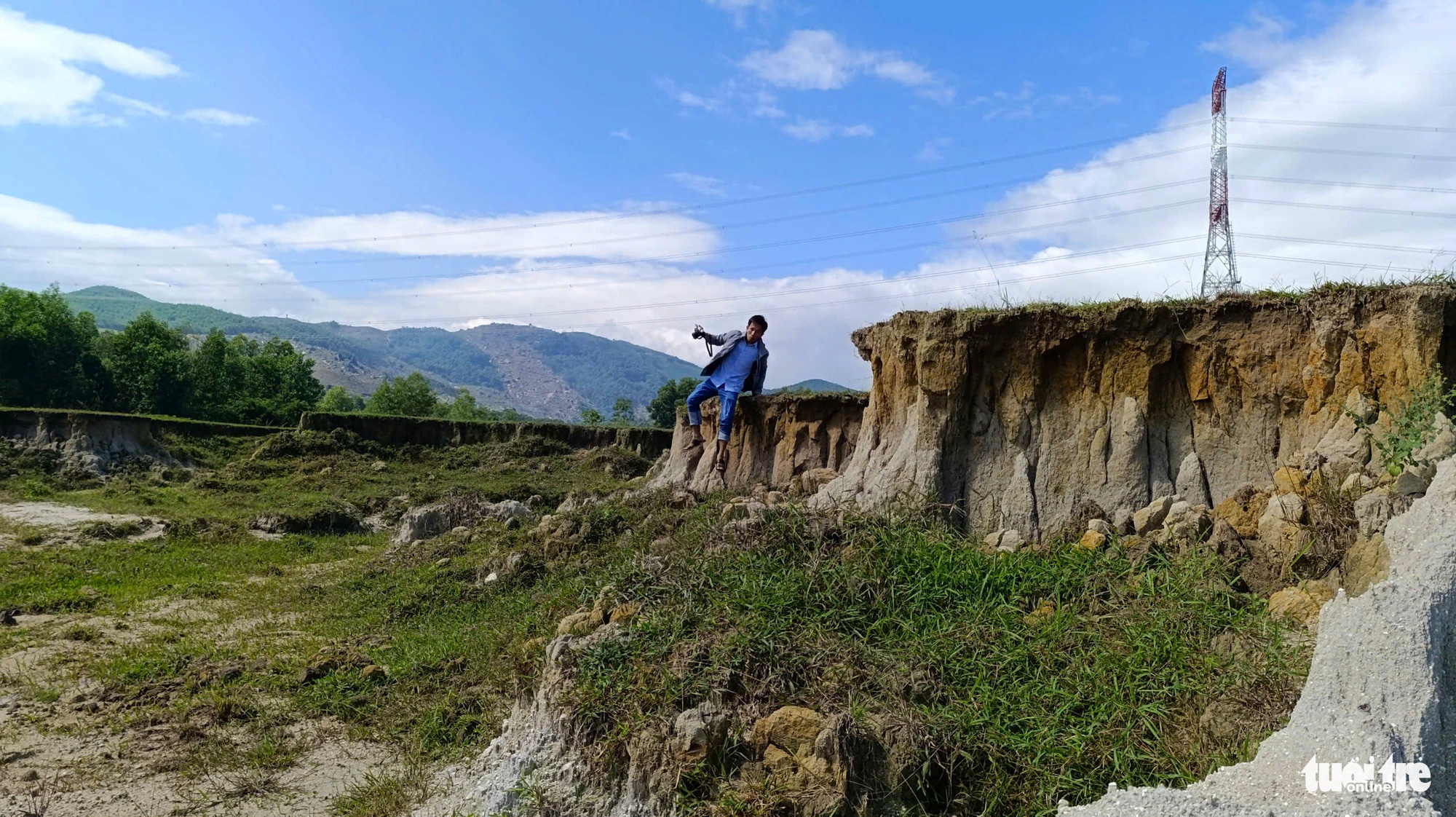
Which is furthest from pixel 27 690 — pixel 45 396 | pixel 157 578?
pixel 45 396

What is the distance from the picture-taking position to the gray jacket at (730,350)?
456 inches

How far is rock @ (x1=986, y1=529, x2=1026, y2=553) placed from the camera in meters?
7.69

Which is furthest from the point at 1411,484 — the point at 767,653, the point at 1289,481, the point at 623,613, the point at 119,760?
the point at 119,760

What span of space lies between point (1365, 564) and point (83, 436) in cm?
2649

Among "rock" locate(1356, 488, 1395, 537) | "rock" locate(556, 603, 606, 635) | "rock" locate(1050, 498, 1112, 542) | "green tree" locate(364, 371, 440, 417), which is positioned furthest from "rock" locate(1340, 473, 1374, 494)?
"green tree" locate(364, 371, 440, 417)

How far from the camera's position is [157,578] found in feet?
41.0

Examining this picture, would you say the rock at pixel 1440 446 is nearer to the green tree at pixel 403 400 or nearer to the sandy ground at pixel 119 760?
the sandy ground at pixel 119 760

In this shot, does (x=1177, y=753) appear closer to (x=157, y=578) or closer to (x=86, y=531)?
(x=157, y=578)

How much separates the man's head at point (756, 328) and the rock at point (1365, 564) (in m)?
6.78

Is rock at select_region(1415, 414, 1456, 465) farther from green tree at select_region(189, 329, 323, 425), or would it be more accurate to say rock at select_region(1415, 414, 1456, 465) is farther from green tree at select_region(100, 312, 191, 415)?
green tree at select_region(100, 312, 191, 415)

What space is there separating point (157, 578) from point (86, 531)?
4.13 meters

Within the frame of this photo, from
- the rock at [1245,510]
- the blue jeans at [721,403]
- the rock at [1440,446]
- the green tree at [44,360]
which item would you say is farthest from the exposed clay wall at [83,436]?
the rock at [1440,446]

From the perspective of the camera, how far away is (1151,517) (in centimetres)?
733

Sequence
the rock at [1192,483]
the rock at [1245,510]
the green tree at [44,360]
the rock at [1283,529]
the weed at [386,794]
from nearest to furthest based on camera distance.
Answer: the weed at [386,794] < the rock at [1283,529] < the rock at [1245,510] < the rock at [1192,483] < the green tree at [44,360]
